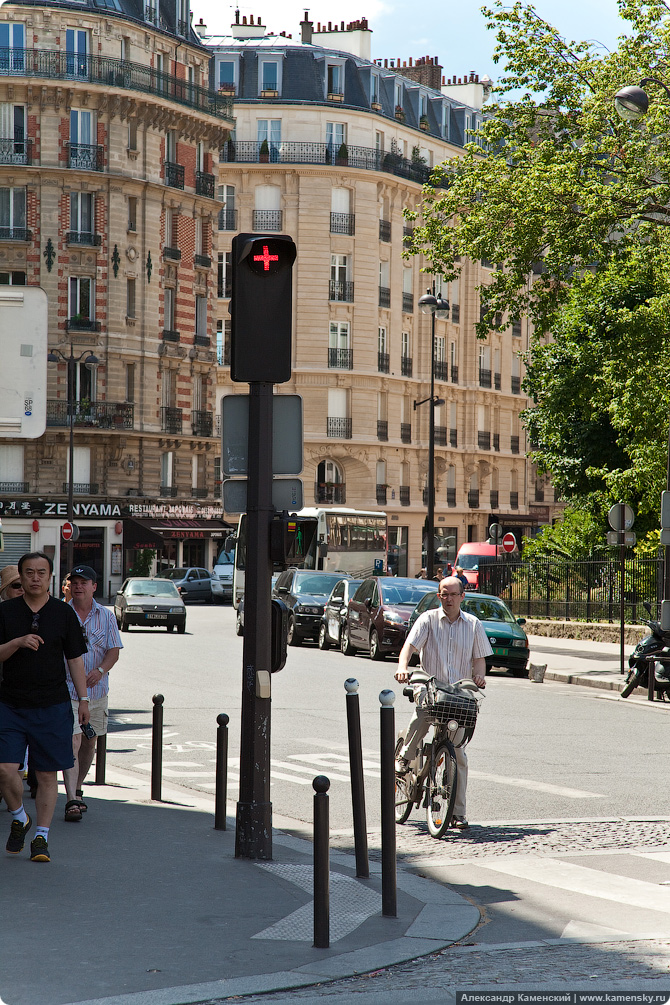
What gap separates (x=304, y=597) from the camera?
103 ft

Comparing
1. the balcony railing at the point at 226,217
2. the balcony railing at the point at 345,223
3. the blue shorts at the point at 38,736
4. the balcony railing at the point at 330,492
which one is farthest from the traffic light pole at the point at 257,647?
the balcony railing at the point at 226,217

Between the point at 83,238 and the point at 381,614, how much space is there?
34.6 m

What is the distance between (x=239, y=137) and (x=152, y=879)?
214 feet

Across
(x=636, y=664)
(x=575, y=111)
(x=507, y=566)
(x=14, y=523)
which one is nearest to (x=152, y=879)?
(x=636, y=664)

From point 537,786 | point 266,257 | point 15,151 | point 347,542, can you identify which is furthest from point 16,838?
point 15,151

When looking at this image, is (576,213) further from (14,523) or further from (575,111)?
(14,523)

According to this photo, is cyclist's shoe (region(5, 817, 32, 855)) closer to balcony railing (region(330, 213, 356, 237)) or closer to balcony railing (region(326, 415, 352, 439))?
balcony railing (region(326, 415, 352, 439))

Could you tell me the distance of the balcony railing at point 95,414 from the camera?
55906 millimetres

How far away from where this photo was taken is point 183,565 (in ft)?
201

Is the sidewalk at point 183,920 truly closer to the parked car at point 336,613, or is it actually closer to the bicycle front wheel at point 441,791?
the bicycle front wheel at point 441,791

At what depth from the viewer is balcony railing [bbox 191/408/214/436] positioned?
6141 cm

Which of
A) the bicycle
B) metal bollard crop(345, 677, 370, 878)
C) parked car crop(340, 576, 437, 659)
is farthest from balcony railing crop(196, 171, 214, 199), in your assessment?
metal bollard crop(345, 677, 370, 878)

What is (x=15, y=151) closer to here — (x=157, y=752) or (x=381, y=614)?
(x=381, y=614)

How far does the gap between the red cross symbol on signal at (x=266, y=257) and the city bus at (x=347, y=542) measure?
3350 centimetres
